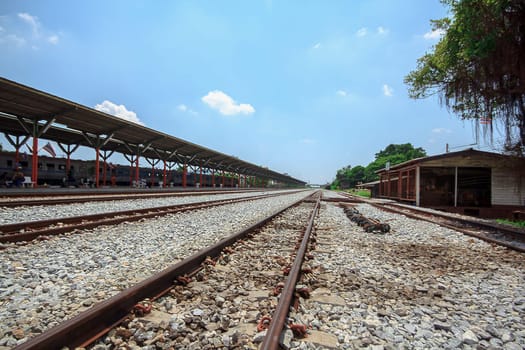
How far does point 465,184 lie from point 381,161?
76.3m

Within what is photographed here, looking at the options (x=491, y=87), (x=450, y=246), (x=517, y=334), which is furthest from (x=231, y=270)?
(x=491, y=87)

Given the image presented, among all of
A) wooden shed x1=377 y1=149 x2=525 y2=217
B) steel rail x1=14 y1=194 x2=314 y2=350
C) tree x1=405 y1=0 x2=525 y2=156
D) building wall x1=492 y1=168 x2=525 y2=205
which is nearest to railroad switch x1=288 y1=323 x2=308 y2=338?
steel rail x1=14 y1=194 x2=314 y2=350

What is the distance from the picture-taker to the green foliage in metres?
83.8

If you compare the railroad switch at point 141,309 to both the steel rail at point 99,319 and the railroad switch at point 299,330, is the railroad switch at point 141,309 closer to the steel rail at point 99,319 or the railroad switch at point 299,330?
the steel rail at point 99,319

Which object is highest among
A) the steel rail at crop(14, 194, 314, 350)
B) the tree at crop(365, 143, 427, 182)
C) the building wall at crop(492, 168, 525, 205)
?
the tree at crop(365, 143, 427, 182)

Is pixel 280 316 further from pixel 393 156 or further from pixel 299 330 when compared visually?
pixel 393 156

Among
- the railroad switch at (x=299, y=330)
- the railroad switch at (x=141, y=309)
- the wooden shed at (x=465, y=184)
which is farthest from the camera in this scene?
the wooden shed at (x=465, y=184)

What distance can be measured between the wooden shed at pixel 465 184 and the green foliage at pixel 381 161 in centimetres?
6343

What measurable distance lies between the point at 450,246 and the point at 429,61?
9501mm

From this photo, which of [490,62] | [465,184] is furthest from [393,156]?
[490,62]

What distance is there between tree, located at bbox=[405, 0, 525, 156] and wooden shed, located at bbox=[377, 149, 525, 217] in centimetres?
570

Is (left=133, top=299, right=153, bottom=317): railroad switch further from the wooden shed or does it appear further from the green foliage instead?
the green foliage

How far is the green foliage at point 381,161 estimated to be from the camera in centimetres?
8375

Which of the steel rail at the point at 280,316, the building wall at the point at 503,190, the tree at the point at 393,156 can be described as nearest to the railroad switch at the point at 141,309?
the steel rail at the point at 280,316
